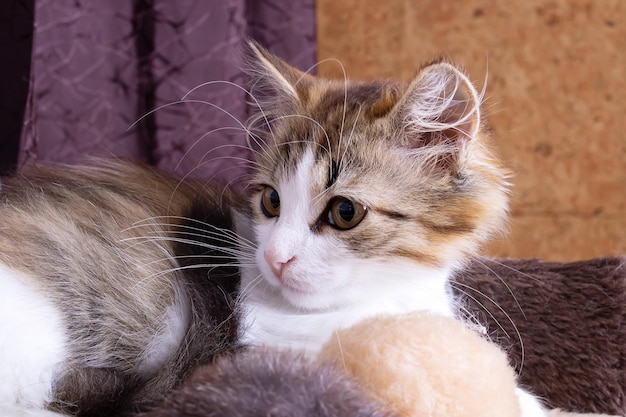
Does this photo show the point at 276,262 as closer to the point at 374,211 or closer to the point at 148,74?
the point at 374,211

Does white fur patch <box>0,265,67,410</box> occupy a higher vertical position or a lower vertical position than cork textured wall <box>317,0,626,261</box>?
lower

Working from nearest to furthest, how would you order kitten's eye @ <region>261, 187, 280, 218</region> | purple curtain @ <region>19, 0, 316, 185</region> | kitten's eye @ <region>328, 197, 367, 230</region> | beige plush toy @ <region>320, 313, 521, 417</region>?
beige plush toy @ <region>320, 313, 521, 417</region>, kitten's eye @ <region>328, 197, 367, 230</region>, kitten's eye @ <region>261, 187, 280, 218</region>, purple curtain @ <region>19, 0, 316, 185</region>

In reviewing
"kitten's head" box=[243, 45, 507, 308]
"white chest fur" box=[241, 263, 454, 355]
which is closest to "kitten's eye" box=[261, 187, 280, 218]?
"kitten's head" box=[243, 45, 507, 308]

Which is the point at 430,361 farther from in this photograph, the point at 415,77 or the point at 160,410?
the point at 415,77

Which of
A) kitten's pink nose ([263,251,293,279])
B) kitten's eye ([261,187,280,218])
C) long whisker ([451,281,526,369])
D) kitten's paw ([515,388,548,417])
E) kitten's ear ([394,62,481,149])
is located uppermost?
kitten's ear ([394,62,481,149])

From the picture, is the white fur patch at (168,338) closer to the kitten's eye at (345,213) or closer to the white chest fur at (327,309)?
the white chest fur at (327,309)

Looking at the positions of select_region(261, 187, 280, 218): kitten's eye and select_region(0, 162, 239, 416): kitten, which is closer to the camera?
select_region(0, 162, 239, 416): kitten

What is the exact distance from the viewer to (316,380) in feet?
2.58

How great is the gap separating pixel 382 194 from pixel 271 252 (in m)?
0.23

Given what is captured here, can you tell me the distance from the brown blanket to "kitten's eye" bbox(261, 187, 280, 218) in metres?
0.48

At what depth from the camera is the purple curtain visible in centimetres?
204

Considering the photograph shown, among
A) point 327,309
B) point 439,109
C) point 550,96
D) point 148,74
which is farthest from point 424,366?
point 550,96

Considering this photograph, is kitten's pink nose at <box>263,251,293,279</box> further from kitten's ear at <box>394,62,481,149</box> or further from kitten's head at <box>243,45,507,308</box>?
kitten's ear at <box>394,62,481,149</box>

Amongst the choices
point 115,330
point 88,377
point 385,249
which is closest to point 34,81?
point 115,330
